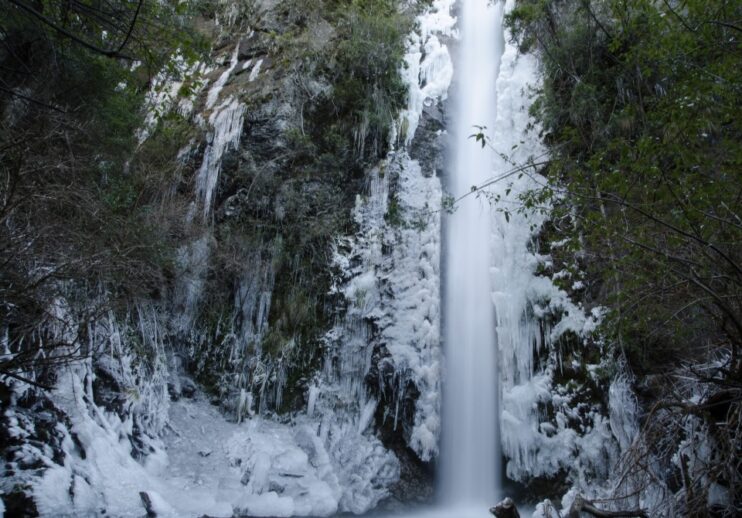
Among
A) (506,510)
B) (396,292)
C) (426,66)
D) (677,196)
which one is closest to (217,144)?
(396,292)

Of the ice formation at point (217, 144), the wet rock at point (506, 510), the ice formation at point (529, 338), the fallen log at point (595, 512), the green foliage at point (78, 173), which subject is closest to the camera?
the fallen log at point (595, 512)

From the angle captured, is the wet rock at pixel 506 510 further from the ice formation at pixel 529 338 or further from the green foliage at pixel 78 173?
the green foliage at pixel 78 173

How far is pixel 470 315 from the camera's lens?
7.45 m

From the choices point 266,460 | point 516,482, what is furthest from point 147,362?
point 516,482

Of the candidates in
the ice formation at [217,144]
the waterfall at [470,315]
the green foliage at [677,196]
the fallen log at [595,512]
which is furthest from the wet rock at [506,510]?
the ice formation at [217,144]

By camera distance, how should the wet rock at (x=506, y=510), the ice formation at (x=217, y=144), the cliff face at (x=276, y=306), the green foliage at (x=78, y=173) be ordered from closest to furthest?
the wet rock at (x=506, y=510)
the green foliage at (x=78, y=173)
the cliff face at (x=276, y=306)
the ice formation at (x=217, y=144)

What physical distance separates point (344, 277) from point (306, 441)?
8.57 ft

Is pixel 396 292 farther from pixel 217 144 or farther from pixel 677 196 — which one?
Result: pixel 677 196

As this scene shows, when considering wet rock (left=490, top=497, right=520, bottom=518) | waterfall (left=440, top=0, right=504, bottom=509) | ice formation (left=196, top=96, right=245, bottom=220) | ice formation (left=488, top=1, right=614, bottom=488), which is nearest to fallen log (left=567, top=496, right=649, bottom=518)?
wet rock (left=490, top=497, right=520, bottom=518)

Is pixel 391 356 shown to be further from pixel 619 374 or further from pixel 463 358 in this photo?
pixel 619 374

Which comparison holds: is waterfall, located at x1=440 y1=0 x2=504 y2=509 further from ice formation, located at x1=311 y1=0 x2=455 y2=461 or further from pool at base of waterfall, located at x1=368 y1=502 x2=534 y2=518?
ice formation, located at x1=311 y1=0 x2=455 y2=461

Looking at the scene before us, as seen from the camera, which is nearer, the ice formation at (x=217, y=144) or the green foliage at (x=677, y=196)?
the green foliage at (x=677, y=196)

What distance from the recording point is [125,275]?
6.20 meters

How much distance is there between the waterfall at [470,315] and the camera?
21.5 feet
